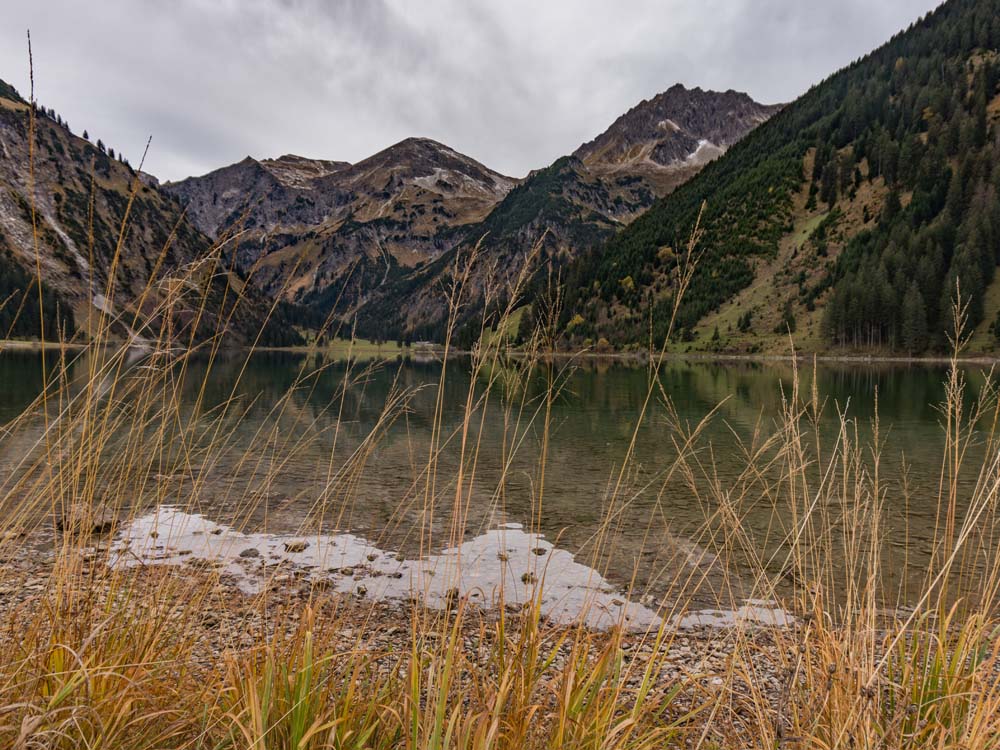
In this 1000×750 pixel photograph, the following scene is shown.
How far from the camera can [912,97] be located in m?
122

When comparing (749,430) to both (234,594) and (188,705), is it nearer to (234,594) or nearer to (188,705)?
(234,594)

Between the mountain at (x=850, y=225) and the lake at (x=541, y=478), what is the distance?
6116 centimetres

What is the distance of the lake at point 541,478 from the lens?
496cm

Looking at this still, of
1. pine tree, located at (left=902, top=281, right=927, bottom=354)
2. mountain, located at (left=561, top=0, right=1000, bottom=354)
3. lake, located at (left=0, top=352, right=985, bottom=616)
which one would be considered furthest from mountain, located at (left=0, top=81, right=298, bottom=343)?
pine tree, located at (left=902, top=281, right=927, bottom=354)

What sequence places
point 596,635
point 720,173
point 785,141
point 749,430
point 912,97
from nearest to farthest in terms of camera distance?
point 596,635 < point 749,430 < point 912,97 < point 785,141 < point 720,173

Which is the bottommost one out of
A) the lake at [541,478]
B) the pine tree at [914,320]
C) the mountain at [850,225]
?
the lake at [541,478]

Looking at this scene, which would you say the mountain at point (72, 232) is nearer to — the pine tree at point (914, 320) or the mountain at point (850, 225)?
the mountain at point (850, 225)

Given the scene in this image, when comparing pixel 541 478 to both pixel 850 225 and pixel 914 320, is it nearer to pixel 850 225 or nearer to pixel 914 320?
pixel 914 320

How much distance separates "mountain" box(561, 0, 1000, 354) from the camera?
265 feet

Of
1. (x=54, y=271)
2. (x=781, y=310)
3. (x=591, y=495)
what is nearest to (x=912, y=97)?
(x=781, y=310)

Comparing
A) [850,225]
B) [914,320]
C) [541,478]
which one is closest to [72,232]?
[541,478]

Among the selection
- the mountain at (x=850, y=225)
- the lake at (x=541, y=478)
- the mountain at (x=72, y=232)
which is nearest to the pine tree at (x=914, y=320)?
the mountain at (x=850, y=225)

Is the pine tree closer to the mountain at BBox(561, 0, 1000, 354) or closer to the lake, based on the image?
the mountain at BBox(561, 0, 1000, 354)

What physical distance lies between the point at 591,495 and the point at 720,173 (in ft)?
576
